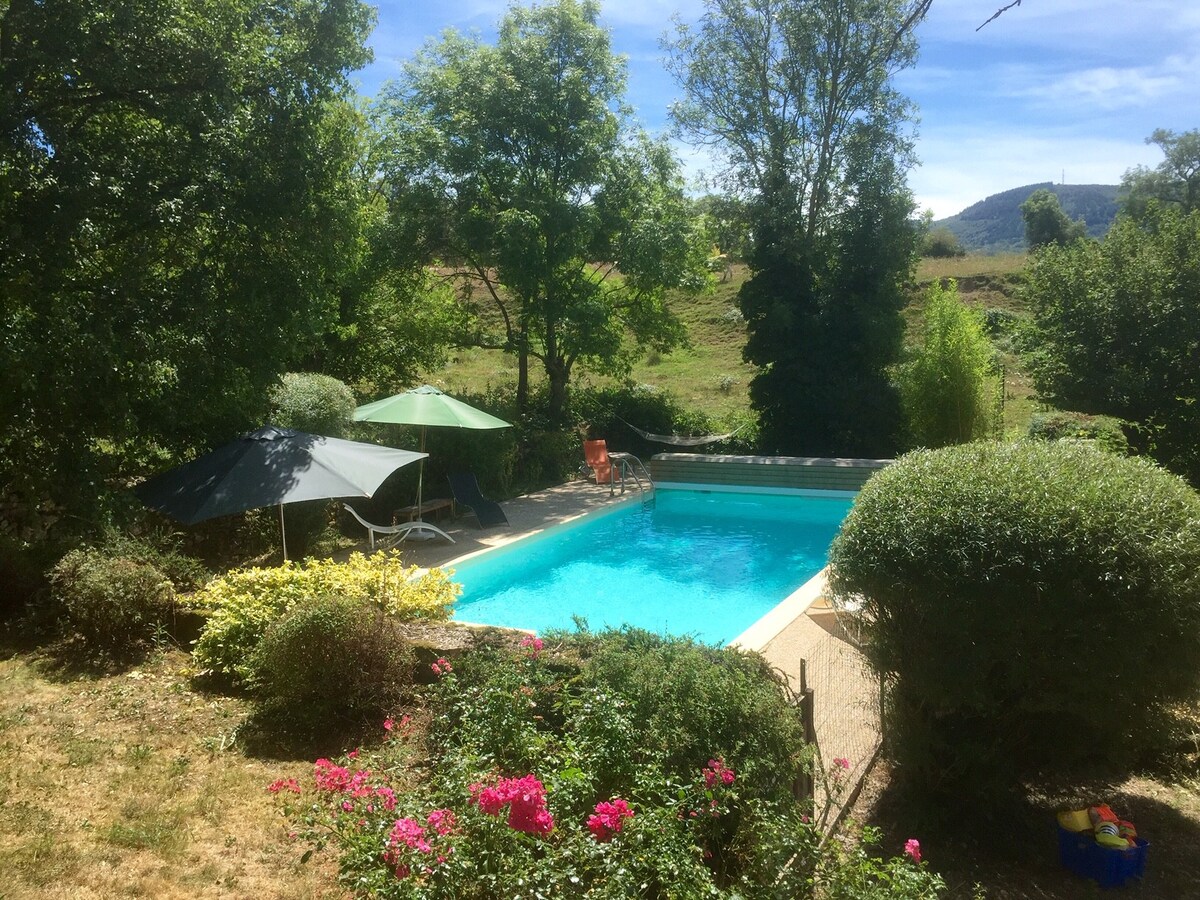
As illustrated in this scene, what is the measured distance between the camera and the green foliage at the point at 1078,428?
11500 mm

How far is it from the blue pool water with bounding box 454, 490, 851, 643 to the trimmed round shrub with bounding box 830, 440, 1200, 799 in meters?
3.10

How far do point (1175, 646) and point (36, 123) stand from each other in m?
9.21

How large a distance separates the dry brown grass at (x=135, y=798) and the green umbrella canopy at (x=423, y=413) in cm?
501

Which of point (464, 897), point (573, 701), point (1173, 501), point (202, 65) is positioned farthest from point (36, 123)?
point (1173, 501)

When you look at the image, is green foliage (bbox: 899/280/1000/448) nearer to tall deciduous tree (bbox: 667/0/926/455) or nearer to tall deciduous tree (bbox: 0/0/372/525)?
tall deciduous tree (bbox: 667/0/926/455)

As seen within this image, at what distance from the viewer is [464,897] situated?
2771 millimetres

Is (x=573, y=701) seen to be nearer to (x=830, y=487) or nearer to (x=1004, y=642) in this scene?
(x=1004, y=642)

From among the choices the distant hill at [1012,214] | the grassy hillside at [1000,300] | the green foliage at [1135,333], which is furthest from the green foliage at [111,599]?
the distant hill at [1012,214]

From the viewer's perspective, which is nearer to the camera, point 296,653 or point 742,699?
point 742,699

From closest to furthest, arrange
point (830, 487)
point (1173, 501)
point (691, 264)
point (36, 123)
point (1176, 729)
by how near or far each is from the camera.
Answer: point (1173, 501), point (1176, 729), point (36, 123), point (830, 487), point (691, 264)

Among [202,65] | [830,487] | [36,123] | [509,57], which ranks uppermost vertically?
[509,57]

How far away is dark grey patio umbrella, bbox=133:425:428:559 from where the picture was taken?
6.96 meters

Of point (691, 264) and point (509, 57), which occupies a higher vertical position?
point (509, 57)

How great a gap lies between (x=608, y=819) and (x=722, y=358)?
923 inches
